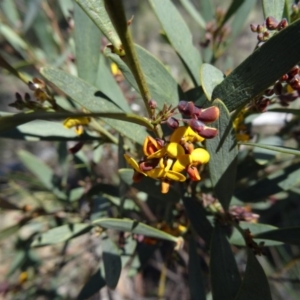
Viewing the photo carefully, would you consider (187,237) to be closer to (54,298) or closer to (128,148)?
(128,148)

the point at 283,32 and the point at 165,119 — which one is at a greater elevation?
the point at 283,32

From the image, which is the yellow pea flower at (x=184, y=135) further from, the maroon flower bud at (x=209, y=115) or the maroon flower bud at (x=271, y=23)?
A: the maroon flower bud at (x=271, y=23)

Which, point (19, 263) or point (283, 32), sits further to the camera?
point (19, 263)

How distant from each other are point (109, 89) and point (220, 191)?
269 mm

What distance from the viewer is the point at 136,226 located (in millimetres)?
715

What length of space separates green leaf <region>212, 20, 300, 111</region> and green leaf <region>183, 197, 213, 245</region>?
0.77ft

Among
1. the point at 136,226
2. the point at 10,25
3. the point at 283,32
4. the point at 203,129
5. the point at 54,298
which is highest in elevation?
the point at 10,25

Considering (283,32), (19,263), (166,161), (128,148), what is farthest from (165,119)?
(19,263)

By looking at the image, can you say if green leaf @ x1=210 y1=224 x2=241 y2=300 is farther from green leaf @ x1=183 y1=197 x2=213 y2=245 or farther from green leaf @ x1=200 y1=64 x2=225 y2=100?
green leaf @ x1=200 y1=64 x2=225 y2=100

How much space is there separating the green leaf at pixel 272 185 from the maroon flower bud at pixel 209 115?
36 centimetres

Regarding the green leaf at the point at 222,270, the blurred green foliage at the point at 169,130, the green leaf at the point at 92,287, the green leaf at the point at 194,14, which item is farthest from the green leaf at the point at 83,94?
the green leaf at the point at 194,14

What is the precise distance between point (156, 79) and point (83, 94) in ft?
0.37

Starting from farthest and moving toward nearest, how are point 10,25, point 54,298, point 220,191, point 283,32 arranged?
point 10,25, point 54,298, point 220,191, point 283,32

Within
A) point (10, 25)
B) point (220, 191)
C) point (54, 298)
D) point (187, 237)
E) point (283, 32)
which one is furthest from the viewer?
point (10, 25)
